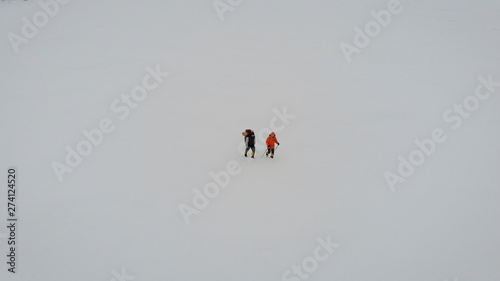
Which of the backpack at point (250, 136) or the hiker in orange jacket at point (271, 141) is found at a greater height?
the backpack at point (250, 136)

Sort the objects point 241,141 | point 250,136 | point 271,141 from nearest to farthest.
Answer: point 250,136 → point 271,141 → point 241,141

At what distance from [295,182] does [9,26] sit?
19192mm

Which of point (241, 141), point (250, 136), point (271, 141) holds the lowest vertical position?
point (271, 141)

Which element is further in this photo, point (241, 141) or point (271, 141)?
point (241, 141)

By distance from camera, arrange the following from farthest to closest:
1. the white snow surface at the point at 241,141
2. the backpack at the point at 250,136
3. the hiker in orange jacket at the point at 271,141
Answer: the hiker in orange jacket at the point at 271,141, the backpack at the point at 250,136, the white snow surface at the point at 241,141

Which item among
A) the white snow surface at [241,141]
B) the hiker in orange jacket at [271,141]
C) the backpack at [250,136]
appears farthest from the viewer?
the hiker in orange jacket at [271,141]

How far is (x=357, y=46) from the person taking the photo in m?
18.4

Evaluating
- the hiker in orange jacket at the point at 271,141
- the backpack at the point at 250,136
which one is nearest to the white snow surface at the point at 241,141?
the hiker in orange jacket at the point at 271,141

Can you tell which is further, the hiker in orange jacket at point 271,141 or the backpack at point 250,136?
the hiker in orange jacket at point 271,141

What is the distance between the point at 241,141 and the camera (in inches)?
452

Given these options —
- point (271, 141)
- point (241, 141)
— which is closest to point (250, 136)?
point (271, 141)

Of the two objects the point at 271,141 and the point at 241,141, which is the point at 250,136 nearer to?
the point at 271,141

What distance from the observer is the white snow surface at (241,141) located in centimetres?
687

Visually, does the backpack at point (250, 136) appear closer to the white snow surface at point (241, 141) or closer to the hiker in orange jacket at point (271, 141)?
the hiker in orange jacket at point (271, 141)
